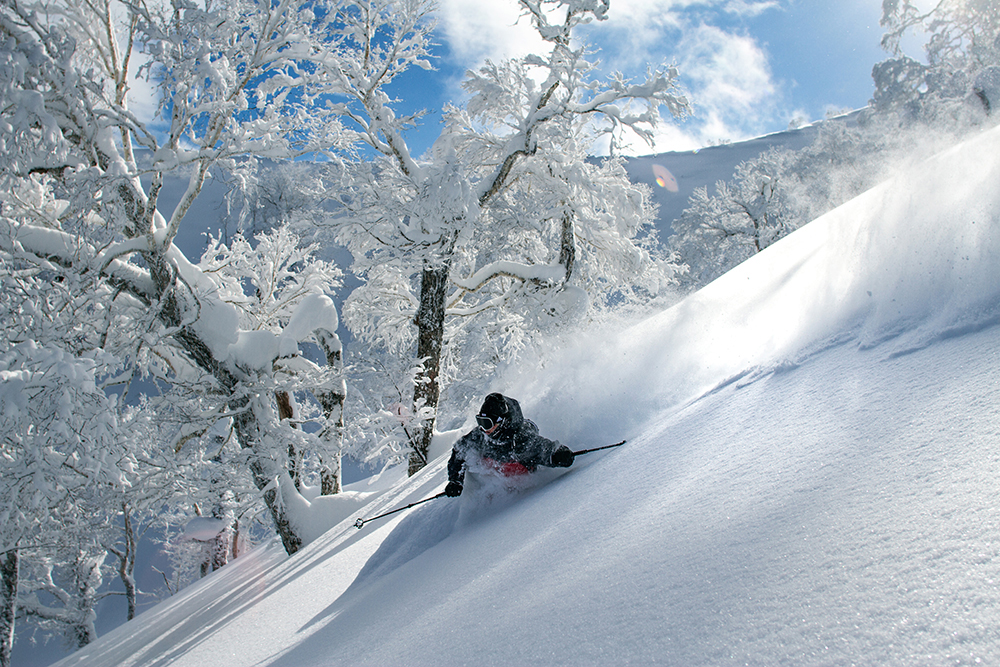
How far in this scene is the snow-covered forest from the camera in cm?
100

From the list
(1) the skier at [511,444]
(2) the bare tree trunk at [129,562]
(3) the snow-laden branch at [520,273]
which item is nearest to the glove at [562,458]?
(1) the skier at [511,444]

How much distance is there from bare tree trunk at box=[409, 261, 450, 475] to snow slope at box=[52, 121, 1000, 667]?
15.4 feet

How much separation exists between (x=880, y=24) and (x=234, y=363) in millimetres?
28579

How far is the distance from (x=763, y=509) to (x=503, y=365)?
34.2 feet

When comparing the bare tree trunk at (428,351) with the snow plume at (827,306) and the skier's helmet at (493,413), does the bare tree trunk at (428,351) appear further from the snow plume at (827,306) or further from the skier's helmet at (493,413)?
the skier's helmet at (493,413)

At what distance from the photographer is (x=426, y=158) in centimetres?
998

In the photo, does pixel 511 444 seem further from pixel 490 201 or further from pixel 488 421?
pixel 490 201

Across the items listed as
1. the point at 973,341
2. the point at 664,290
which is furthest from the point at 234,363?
the point at 664,290

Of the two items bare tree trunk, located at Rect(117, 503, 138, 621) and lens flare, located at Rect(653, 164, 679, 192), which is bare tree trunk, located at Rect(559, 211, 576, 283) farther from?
lens flare, located at Rect(653, 164, 679, 192)

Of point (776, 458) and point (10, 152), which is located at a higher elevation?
point (10, 152)

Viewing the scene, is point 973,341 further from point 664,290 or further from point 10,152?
point 664,290

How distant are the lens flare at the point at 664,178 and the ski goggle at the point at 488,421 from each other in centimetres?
5959

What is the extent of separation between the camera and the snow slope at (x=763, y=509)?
2.69 feet

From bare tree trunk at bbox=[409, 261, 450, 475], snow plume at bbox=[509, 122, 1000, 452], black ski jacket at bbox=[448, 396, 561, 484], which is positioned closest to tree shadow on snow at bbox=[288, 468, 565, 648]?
black ski jacket at bbox=[448, 396, 561, 484]
